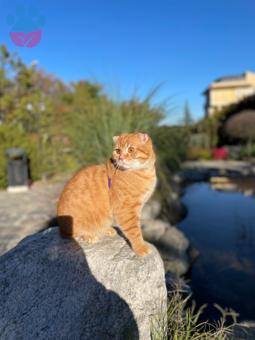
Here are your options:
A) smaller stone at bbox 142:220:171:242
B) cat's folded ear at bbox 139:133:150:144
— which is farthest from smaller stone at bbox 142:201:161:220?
cat's folded ear at bbox 139:133:150:144

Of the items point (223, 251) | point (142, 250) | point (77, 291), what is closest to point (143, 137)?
point (142, 250)

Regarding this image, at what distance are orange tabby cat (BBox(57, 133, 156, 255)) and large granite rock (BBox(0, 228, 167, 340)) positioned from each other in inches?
4.6

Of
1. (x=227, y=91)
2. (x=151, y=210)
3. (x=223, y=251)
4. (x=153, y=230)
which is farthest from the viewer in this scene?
(x=227, y=91)

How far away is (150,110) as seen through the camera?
5.60 meters

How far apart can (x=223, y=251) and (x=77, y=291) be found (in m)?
2.92

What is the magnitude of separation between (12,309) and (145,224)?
9.58ft

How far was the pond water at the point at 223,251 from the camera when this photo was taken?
297cm

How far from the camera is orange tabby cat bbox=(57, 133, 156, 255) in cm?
193

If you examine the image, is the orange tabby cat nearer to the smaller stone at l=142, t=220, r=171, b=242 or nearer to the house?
the smaller stone at l=142, t=220, r=171, b=242

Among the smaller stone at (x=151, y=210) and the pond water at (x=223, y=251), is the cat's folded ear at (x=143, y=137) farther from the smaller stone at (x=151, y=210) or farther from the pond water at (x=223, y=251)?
the smaller stone at (x=151, y=210)

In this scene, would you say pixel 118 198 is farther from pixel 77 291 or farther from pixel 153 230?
pixel 153 230

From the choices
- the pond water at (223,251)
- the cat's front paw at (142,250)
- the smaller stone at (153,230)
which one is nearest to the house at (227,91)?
the pond water at (223,251)

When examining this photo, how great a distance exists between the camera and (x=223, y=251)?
3.95 m

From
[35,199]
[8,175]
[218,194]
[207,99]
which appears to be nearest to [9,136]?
[8,175]
